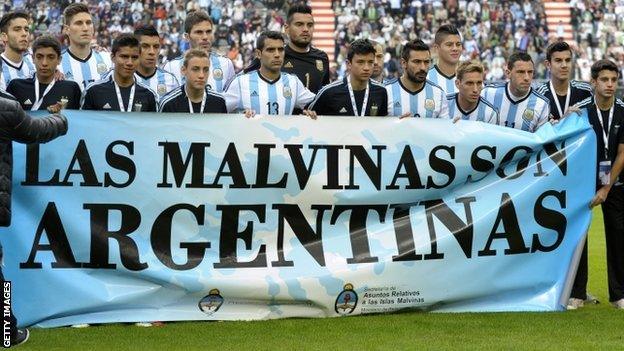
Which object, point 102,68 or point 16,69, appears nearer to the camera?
point 16,69

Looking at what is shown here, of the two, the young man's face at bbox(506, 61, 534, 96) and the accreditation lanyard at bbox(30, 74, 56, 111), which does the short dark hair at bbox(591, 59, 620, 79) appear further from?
the accreditation lanyard at bbox(30, 74, 56, 111)

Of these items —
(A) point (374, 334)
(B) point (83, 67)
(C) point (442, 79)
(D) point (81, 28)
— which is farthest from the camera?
(C) point (442, 79)

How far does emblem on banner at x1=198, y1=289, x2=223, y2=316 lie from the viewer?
24.1 feet

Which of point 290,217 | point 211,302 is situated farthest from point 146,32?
point 211,302

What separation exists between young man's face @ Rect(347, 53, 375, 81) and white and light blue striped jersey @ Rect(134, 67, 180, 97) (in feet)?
5.51

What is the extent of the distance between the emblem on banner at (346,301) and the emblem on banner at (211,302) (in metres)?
0.76

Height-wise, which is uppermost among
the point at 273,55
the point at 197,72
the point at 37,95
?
the point at 273,55

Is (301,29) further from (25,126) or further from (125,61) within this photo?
(25,126)

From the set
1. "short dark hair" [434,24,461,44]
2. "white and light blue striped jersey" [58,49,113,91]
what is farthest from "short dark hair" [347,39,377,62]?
"white and light blue striped jersey" [58,49,113,91]

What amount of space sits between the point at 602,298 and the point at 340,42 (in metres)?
26.2

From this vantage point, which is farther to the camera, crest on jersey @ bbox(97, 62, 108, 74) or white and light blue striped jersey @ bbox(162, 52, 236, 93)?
white and light blue striped jersey @ bbox(162, 52, 236, 93)

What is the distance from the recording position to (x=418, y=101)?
8375 mm

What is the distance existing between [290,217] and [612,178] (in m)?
2.28

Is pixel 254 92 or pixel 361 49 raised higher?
pixel 361 49
